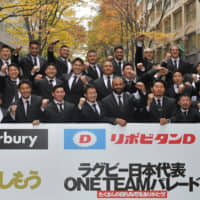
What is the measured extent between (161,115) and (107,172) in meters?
1.44

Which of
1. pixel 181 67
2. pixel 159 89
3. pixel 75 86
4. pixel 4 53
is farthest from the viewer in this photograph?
pixel 181 67

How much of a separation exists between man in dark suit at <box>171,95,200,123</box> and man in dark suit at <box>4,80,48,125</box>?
2.11 meters

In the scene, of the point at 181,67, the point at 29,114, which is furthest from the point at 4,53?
the point at 181,67

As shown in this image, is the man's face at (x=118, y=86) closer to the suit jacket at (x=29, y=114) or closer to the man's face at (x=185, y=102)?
the man's face at (x=185, y=102)

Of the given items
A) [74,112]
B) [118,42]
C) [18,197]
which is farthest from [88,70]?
[118,42]

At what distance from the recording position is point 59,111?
469 cm

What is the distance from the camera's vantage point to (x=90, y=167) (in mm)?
3910

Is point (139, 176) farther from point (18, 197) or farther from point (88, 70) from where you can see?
point (88, 70)

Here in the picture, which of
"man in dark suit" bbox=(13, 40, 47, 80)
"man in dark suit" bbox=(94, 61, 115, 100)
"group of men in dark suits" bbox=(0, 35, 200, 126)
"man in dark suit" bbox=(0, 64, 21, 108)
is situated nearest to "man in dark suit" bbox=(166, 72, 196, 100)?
"group of men in dark suits" bbox=(0, 35, 200, 126)

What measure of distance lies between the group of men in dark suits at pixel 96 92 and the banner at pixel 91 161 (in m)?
0.28

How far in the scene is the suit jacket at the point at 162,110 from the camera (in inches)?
187

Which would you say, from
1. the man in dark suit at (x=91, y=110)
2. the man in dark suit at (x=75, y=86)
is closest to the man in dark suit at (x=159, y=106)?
the man in dark suit at (x=91, y=110)

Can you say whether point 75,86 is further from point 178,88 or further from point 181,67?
point 181,67

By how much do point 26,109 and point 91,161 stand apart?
1488mm
